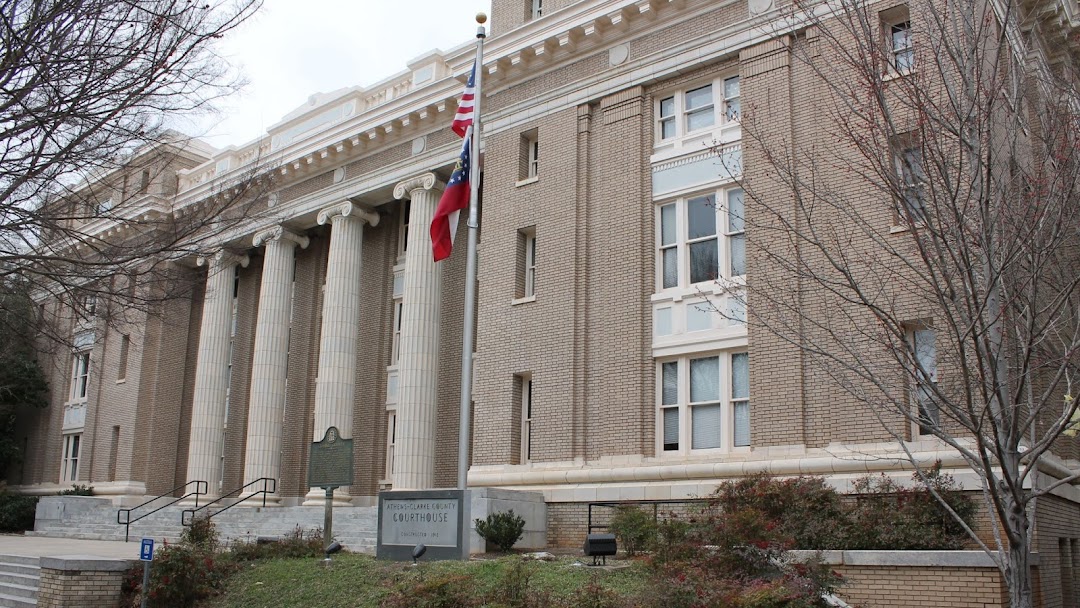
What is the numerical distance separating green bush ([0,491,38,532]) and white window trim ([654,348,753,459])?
96.7ft

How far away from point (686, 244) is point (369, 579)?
10969 millimetres

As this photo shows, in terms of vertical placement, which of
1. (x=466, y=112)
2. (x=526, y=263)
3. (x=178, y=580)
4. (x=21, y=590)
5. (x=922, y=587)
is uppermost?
(x=466, y=112)

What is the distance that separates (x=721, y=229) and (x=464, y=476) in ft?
27.5

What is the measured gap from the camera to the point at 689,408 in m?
22.9

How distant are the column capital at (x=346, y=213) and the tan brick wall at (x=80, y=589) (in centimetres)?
1691

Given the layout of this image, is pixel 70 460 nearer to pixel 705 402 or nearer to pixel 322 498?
pixel 322 498

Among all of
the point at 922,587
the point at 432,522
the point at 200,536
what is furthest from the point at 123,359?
the point at 922,587

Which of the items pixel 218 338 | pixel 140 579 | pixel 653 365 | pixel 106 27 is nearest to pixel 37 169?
pixel 106 27

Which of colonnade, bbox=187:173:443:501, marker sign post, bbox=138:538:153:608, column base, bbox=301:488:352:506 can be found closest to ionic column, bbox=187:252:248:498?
colonnade, bbox=187:173:443:501

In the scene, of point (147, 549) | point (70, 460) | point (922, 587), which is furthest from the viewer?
point (70, 460)

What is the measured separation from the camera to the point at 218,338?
1492 inches

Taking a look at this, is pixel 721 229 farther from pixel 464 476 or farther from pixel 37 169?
pixel 37 169

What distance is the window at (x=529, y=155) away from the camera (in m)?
27.7

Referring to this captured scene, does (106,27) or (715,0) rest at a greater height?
Result: (715,0)
